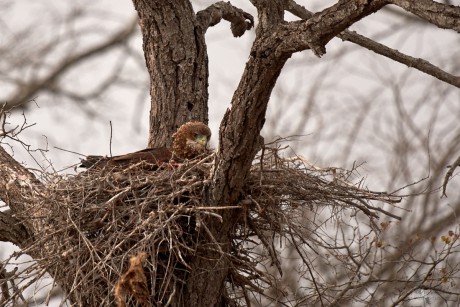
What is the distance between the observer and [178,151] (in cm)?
714

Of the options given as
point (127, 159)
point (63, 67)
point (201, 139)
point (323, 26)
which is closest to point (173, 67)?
point (201, 139)

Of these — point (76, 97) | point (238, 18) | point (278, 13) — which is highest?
point (76, 97)

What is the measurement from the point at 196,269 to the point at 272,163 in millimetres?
Answer: 882

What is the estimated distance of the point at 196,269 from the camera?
20.9ft

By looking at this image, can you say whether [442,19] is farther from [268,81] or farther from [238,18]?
[238,18]

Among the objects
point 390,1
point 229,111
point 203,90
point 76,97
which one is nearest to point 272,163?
point 229,111

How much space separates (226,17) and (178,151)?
69.6 inches

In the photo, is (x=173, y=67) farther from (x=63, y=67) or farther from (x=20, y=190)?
(x=63, y=67)

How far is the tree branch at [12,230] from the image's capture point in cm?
705

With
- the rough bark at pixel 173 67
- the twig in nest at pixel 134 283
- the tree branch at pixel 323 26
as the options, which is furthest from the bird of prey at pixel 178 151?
the tree branch at pixel 323 26

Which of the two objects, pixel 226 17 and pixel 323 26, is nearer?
pixel 323 26

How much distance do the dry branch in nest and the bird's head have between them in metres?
0.55

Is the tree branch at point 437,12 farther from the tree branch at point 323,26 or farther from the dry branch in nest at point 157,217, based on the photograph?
the dry branch in nest at point 157,217

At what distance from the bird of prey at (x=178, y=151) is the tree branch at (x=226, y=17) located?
1136 millimetres
